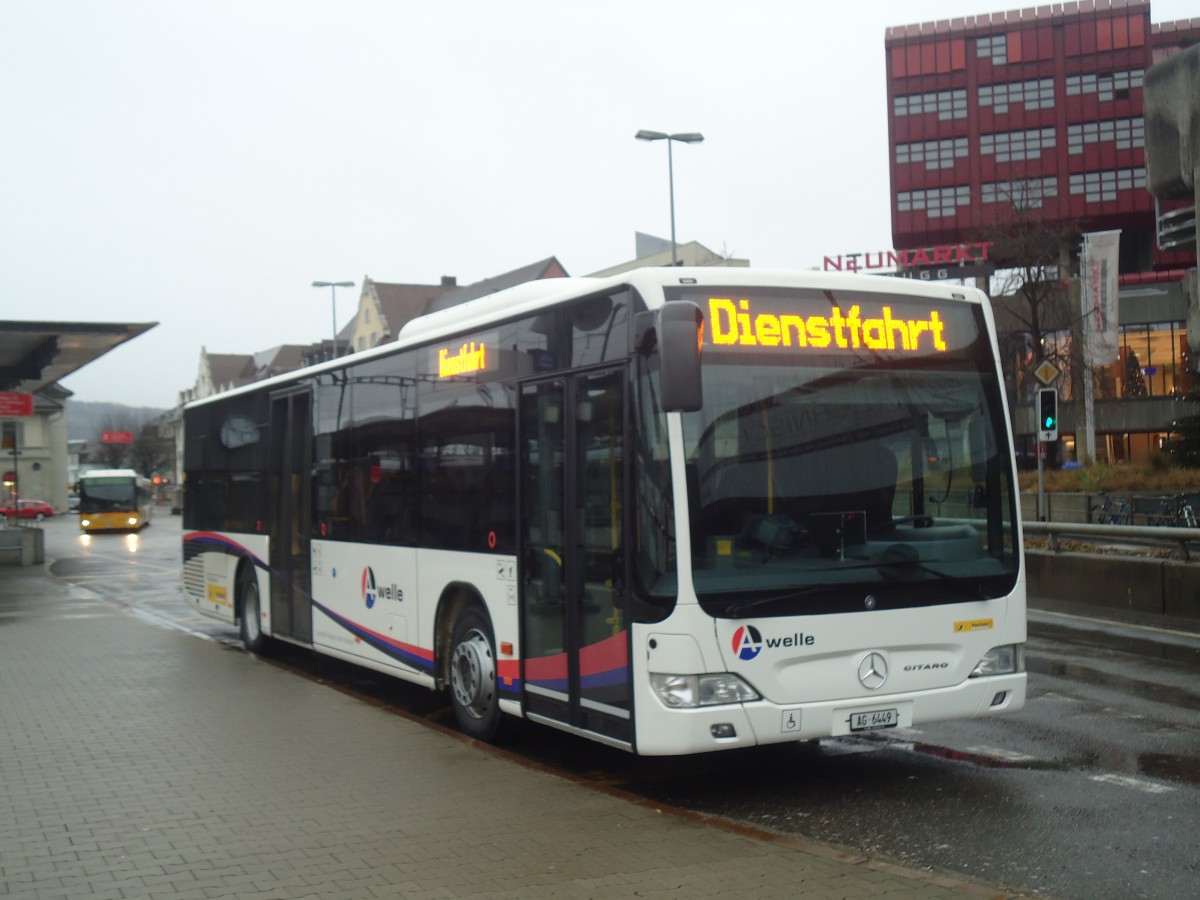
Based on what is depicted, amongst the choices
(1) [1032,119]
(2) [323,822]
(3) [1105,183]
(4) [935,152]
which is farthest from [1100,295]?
(2) [323,822]

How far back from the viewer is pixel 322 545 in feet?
41.3

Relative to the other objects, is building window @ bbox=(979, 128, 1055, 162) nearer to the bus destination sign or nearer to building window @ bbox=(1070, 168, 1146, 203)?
building window @ bbox=(1070, 168, 1146, 203)

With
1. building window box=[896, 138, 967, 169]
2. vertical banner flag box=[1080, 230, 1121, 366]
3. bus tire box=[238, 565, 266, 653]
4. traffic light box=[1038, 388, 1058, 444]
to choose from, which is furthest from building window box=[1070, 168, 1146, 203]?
bus tire box=[238, 565, 266, 653]

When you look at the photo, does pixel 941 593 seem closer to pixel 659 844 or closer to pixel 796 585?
pixel 796 585

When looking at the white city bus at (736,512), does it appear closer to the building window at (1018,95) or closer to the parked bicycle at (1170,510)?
the parked bicycle at (1170,510)

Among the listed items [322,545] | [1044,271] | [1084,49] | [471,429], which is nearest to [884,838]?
[471,429]

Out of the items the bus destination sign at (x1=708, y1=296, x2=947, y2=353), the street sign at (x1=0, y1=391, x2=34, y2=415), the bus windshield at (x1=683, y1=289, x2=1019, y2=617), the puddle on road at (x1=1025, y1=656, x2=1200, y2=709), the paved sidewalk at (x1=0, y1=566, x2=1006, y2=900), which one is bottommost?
the puddle on road at (x1=1025, y1=656, x2=1200, y2=709)

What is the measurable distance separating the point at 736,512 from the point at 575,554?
1200 millimetres

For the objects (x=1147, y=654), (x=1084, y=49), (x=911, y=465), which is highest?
(x=1084, y=49)

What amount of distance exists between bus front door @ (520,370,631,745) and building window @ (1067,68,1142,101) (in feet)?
257

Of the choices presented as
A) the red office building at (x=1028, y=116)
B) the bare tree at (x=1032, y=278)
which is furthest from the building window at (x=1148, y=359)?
the bare tree at (x=1032, y=278)

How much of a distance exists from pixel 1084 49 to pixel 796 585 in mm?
80248

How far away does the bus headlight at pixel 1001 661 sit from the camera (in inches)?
313

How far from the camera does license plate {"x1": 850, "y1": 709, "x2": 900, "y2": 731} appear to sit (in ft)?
24.6
